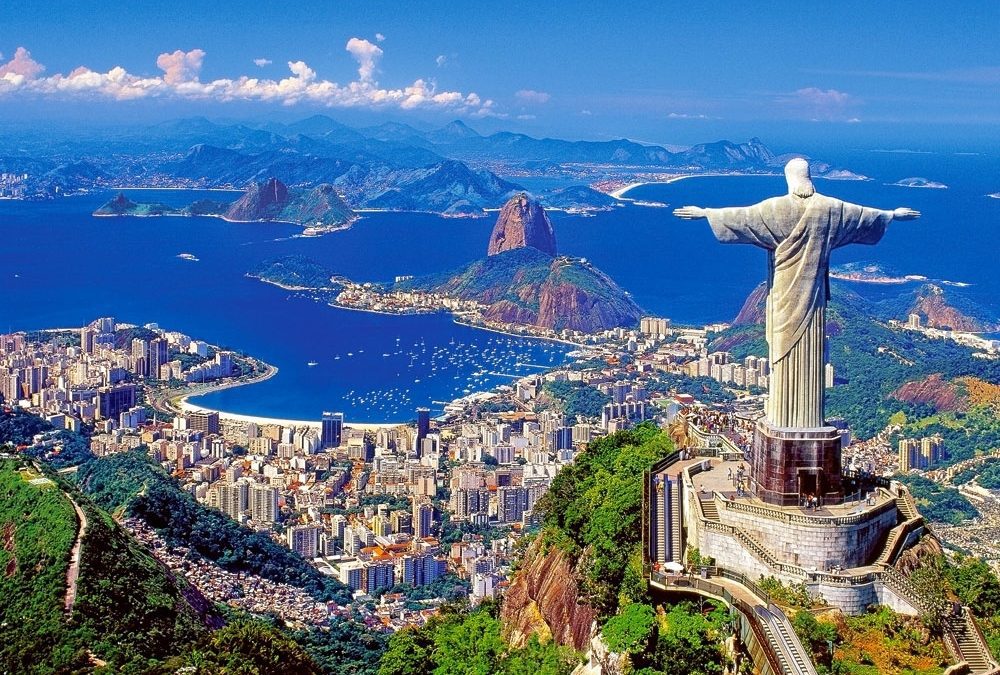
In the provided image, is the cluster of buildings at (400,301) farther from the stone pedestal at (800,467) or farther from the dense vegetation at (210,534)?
the stone pedestal at (800,467)

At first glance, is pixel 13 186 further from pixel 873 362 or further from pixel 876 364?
pixel 876 364

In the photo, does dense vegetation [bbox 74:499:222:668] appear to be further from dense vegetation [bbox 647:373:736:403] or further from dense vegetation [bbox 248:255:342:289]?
dense vegetation [bbox 248:255:342:289]

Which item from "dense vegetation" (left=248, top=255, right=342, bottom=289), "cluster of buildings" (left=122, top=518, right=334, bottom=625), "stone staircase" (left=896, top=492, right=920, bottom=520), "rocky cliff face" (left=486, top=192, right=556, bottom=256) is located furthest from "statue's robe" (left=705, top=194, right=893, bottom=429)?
"rocky cliff face" (left=486, top=192, right=556, bottom=256)

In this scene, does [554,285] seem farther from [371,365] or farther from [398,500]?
[398,500]

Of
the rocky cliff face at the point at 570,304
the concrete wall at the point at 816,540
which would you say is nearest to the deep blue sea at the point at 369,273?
the rocky cliff face at the point at 570,304

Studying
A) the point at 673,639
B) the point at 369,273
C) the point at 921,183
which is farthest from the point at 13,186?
the point at 673,639

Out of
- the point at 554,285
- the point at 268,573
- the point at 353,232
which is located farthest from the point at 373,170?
the point at 268,573
